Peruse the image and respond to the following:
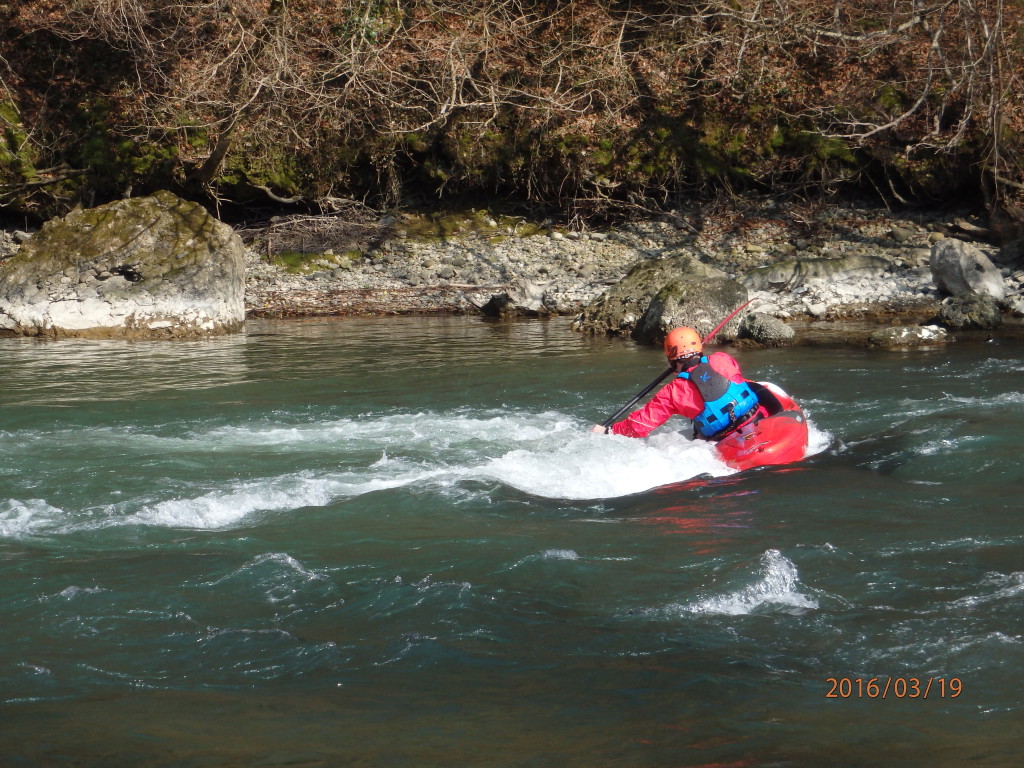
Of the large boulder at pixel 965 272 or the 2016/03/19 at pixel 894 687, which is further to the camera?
the large boulder at pixel 965 272

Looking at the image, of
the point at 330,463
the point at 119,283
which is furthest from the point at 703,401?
the point at 119,283

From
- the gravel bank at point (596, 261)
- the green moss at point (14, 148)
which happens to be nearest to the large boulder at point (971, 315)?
the gravel bank at point (596, 261)

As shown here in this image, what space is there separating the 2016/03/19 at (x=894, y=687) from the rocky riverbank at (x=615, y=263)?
10373mm

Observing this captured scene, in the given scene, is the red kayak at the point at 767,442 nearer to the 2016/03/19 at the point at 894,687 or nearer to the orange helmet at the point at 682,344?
the orange helmet at the point at 682,344

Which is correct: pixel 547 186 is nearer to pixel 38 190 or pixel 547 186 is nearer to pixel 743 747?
pixel 38 190

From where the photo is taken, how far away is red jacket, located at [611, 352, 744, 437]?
22.5 ft

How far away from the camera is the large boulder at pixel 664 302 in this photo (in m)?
12.1

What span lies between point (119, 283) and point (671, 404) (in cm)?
918

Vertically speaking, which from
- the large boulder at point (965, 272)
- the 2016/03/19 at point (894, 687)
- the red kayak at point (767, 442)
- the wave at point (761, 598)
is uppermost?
the large boulder at point (965, 272)

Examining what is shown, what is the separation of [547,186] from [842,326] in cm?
712

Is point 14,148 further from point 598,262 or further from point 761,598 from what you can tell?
point 761,598

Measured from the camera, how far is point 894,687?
11.0ft

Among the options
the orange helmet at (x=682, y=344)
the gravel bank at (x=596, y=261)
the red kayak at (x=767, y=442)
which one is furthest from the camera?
the gravel bank at (x=596, y=261)

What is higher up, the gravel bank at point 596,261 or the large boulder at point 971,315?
the gravel bank at point 596,261
